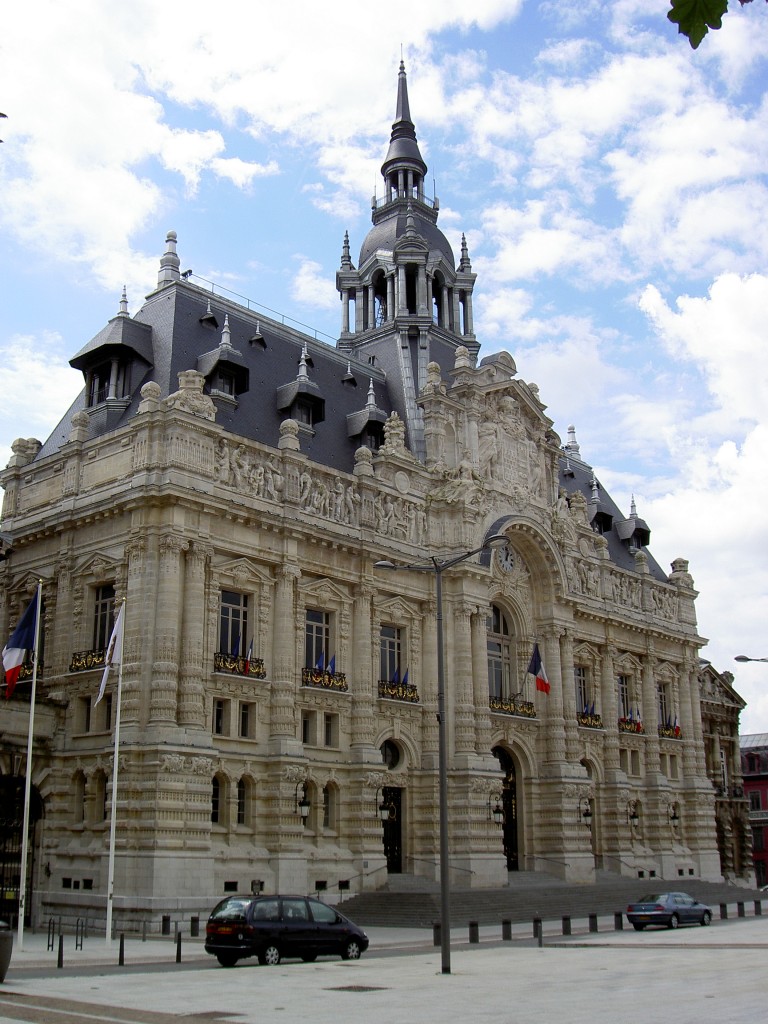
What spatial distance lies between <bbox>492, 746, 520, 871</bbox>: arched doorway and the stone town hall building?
161mm

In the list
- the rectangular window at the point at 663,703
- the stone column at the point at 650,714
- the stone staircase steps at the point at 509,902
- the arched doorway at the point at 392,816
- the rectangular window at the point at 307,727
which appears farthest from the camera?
the rectangular window at the point at 663,703

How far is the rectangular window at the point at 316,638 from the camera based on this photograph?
43.0 meters

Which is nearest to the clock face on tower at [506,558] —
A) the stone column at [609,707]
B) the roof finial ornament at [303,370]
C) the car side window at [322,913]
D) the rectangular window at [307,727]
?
the stone column at [609,707]

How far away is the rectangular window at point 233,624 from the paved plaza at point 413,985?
11333mm

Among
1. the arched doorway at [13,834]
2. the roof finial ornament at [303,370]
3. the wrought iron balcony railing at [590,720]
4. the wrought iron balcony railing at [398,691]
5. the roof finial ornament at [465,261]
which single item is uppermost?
the roof finial ornament at [465,261]

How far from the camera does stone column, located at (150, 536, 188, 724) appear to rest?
120 feet

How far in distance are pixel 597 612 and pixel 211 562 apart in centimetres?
2585

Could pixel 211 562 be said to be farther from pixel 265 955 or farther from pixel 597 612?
pixel 597 612

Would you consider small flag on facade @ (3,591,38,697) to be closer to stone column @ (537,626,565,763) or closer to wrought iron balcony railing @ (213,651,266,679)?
wrought iron balcony railing @ (213,651,266,679)

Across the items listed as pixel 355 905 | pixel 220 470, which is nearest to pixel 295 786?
pixel 355 905

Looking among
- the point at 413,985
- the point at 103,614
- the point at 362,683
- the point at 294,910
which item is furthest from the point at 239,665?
the point at 413,985

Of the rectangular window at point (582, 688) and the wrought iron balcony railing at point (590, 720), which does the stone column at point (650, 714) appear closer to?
the wrought iron balcony railing at point (590, 720)

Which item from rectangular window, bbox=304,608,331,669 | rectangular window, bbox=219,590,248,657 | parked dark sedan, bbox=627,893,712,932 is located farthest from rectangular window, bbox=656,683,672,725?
rectangular window, bbox=219,590,248,657

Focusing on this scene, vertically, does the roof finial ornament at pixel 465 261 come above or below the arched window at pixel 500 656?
above
